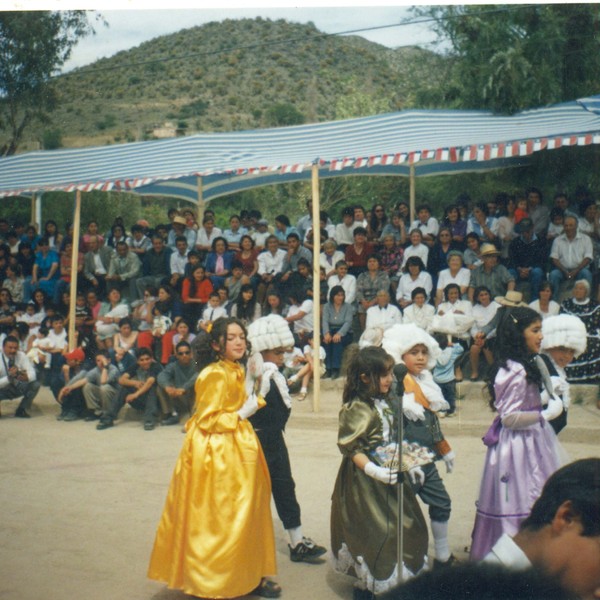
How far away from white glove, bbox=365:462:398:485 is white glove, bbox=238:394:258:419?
0.78 m

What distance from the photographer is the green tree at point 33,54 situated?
31.0 feet

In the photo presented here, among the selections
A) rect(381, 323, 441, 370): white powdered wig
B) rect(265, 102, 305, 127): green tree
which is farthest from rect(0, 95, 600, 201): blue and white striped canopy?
rect(265, 102, 305, 127): green tree

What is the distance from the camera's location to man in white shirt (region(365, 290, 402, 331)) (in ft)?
32.8

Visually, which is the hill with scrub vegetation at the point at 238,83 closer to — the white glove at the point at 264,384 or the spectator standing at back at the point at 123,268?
the spectator standing at back at the point at 123,268

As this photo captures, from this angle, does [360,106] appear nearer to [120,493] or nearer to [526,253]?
[526,253]

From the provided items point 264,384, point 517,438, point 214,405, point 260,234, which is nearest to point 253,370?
Result: point 264,384

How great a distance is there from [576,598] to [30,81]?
1221cm

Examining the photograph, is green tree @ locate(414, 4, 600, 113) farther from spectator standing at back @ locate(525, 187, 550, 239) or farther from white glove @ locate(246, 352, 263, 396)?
white glove @ locate(246, 352, 263, 396)

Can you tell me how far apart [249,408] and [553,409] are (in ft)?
5.14

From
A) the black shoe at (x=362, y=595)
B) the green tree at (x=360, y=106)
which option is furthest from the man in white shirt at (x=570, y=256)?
the green tree at (x=360, y=106)

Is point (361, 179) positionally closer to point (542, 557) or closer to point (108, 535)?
point (108, 535)

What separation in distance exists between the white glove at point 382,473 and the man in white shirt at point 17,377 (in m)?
7.18

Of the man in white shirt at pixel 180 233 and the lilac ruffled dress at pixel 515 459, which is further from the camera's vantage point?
the man in white shirt at pixel 180 233

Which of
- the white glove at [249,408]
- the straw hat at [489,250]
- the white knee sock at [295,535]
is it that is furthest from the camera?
the straw hat at [489,250]
